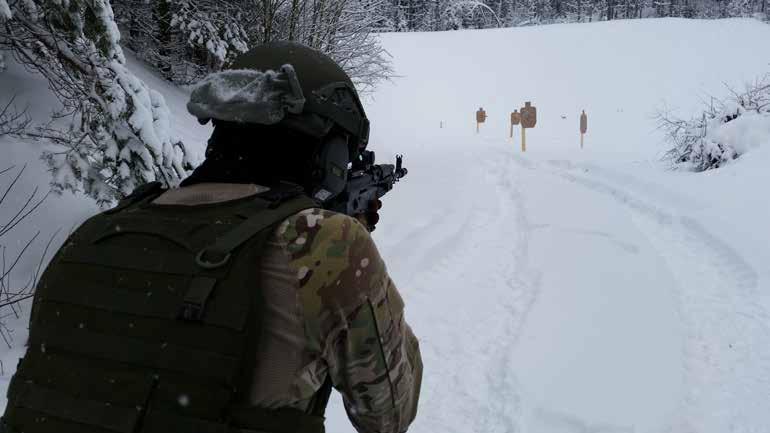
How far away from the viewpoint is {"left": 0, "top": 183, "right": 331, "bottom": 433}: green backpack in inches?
40.7

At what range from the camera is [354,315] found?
1.20 meters

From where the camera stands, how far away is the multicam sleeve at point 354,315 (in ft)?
3.71

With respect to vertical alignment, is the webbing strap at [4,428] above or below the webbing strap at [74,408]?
below

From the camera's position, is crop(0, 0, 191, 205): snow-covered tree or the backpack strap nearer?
the backpack strap

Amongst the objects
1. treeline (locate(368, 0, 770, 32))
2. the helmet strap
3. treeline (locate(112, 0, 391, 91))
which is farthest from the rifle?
treeline (locate(368, 0, 770, 32))

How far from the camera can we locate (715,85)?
90.9 ft

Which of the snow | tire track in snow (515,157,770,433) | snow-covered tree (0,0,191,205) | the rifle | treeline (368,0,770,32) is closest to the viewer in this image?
the snow

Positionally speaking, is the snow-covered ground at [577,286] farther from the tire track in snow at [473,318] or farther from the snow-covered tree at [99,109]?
the snow-covered tree at [99,109]

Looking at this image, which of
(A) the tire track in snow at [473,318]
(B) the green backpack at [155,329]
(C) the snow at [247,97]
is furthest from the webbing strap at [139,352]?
(A) the tire track in snow at [473,318]

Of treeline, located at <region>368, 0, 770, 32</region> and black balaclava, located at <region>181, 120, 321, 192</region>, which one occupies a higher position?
treeline, located at <region>368, 0, 770, 32</region>

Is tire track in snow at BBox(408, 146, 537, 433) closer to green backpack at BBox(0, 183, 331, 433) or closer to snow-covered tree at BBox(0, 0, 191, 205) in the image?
green backpack at BBox(0, 183, 331, 433)

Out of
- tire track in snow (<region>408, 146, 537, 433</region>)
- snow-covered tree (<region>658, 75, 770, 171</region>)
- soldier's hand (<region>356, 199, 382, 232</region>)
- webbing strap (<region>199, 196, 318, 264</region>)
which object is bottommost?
tire track in snow (<region>408, 146, 537, 433</region>)

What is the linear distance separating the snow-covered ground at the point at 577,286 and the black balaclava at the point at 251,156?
208 centimetres

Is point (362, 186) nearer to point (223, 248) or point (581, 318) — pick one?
point (223, 248)
